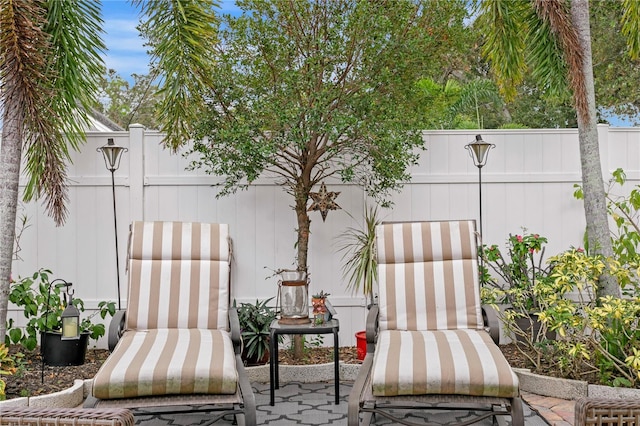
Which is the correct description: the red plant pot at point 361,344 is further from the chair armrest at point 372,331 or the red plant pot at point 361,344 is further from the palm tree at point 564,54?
the palm tree at point 564,54

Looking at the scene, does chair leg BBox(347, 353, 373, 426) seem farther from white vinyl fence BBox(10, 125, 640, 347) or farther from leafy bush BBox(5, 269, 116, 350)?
leafy bush BBox(5, 269, 116, 350)

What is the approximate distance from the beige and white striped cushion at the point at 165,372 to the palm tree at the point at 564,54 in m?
3.07

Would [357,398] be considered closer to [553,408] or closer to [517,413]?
[517,413]

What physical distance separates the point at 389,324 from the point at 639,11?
3459 millimetres

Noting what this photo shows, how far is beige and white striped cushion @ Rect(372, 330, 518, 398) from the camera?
10.4ft

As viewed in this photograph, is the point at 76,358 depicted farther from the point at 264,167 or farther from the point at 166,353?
the point at 264,167

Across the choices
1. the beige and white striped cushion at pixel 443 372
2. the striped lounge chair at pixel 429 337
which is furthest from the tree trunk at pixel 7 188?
the beige and white striped cushion at pixel 443 372

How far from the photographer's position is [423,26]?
5.18m

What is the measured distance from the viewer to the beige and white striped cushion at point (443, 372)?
317 centimetres

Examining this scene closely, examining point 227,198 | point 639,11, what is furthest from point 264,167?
point 639,11

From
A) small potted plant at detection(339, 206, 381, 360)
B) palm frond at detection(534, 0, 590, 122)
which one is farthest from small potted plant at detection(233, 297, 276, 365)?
palm frond at detection(534, 0, 590, 122)

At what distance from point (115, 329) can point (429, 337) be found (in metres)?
1.96

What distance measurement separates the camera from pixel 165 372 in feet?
10.7

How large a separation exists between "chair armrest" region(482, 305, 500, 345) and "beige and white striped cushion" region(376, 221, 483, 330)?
54 millimetres
